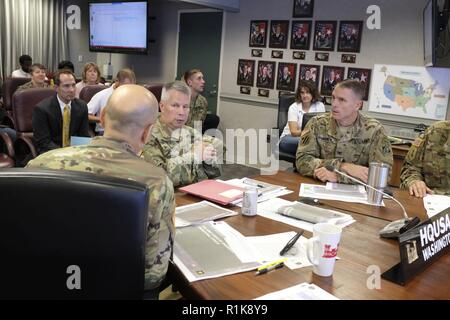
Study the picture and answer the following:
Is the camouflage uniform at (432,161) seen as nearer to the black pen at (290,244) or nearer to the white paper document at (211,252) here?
the black pen at (290,244)

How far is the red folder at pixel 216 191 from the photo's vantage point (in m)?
1.78

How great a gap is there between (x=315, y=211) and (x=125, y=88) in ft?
2.85

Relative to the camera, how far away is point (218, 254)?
129cm

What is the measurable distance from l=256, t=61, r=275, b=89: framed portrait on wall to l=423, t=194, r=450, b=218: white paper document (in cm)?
364

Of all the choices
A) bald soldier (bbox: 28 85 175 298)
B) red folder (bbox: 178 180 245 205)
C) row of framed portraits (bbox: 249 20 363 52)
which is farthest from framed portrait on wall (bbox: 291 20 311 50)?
bald soldier (bbox: 28 85 175 298)

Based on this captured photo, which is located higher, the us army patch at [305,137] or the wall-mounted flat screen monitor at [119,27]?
the wall-mounted flat screen monitor at [119,27]

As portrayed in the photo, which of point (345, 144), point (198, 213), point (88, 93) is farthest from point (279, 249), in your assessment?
point (88, 93)

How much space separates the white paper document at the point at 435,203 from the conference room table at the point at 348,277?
14.6 inches

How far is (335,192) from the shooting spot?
205 cm

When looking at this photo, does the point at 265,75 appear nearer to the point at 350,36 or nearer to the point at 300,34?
the point at 300,34

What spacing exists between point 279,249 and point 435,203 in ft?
3.34

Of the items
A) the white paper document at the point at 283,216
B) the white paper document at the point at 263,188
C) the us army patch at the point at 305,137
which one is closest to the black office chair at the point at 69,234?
the white paper document at the point at 283,216
